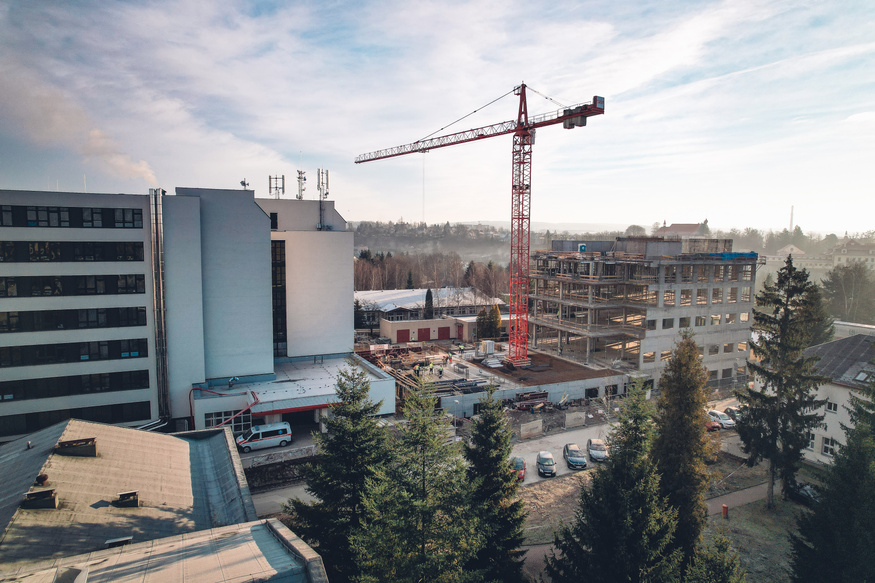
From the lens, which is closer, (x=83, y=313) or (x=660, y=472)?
(x=660, y=472)

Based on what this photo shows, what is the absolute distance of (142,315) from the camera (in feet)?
85.1

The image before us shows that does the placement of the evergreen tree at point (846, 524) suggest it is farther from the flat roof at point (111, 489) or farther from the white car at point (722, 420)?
the flat roof at point (111, 489)

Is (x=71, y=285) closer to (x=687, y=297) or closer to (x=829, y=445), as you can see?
(x=829, y=445)

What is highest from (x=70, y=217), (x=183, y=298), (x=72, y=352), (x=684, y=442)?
(x=70, y=217)

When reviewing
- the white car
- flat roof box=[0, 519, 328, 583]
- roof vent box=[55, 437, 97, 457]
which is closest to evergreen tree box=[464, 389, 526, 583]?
flat roof box=[0, 519, 328, 583]

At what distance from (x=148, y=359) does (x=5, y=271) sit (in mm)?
7685

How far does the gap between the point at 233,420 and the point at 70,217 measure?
44.2ft

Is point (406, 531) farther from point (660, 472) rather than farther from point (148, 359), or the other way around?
point (148, 359)

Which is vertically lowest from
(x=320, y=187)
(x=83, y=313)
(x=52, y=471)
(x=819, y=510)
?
(x=819, y=510)

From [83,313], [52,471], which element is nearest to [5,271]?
[83,313]

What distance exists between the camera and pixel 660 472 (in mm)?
16234

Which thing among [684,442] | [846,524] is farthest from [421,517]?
[846,524]

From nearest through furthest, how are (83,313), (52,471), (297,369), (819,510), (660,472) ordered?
(52,471), (819,510), (660,472), (83,313), (297,369)

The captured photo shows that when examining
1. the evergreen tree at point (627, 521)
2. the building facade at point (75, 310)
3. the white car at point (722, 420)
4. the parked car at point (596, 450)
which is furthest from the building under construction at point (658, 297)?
the building facade at point (75, 310)
